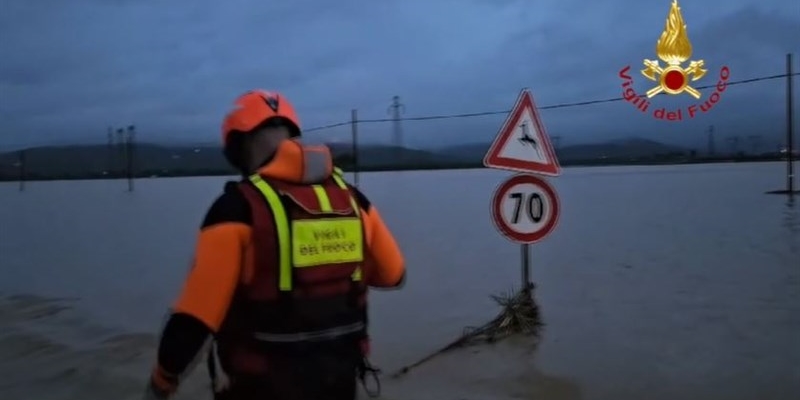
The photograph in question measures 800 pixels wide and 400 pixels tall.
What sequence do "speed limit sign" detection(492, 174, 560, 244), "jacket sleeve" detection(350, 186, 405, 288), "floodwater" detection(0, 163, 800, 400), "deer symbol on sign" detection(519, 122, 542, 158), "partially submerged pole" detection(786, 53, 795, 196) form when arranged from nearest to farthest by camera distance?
"jacket sleeve" detection(350, 186, 405, 288) → "floodwater" detection(0, 163, 800, 400) → "speed limit sign" detection(492, 174, 560, 244) → "deer symbol on sign" detection(519, 122, 542, 158) → "partially submerged pole" detection(786, 53, 795, 196)

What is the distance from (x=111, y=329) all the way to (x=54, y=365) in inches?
60.1

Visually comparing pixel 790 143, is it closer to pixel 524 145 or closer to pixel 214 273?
pixel 524 145

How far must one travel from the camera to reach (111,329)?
887 centimetres

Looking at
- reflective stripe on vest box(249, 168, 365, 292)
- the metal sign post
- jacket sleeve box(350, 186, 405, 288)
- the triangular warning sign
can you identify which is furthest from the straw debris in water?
reflective stripe on vest box(249, 168, 365, 292)

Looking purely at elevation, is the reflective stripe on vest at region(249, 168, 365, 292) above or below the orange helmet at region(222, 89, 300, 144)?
below

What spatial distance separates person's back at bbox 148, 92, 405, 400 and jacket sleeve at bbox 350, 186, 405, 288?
70 millimetres

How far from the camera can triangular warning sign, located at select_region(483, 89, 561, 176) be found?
6.58 m

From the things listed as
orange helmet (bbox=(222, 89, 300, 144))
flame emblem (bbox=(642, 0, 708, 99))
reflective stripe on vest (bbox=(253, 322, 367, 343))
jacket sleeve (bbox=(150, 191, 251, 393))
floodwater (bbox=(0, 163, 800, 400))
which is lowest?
floodwater (bbox=(0, 163, 800, 400))

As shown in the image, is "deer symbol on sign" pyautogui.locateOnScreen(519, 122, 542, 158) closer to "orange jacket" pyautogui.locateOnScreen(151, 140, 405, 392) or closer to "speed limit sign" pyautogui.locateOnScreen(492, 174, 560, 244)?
"speed limit sign" pyautogui.locateOnScreen(492, 174, 560, 244)

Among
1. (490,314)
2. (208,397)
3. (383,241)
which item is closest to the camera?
(383,241)

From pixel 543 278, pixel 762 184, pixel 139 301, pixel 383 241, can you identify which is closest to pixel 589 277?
pixel 543 278

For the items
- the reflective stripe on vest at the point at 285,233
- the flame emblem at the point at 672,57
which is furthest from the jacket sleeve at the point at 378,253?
the flame emblem at the point at 672,57

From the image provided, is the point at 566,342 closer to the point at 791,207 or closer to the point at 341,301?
the point at 341,301

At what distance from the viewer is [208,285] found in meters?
2.13
